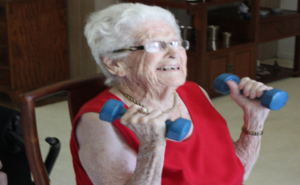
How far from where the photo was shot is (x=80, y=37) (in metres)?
3.79

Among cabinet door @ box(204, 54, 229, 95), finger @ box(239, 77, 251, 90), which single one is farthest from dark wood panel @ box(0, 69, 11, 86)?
finger @ box(239, 77, 251, 90)

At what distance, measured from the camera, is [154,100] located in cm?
137

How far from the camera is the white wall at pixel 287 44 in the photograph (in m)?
4.95

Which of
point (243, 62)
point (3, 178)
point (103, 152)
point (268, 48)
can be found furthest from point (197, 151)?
point (268, 48)

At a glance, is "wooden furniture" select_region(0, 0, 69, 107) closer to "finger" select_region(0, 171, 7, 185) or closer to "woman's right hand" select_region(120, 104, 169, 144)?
"finger" select_region(0, 171, 7, 185)

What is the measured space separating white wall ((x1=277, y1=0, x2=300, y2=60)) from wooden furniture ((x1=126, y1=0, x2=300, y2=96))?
795 mm

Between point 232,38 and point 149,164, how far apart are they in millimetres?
3134

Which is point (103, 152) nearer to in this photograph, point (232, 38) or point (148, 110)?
point (148, 110)

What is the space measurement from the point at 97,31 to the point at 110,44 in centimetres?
6

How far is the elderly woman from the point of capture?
1169 mm

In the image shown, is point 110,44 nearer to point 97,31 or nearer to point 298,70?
point 97,31

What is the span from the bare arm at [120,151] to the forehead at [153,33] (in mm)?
300

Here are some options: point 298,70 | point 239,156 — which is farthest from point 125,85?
point 298,70

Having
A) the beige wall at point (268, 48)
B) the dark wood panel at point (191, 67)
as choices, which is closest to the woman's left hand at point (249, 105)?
the dark wood panel at point (191, 67)
